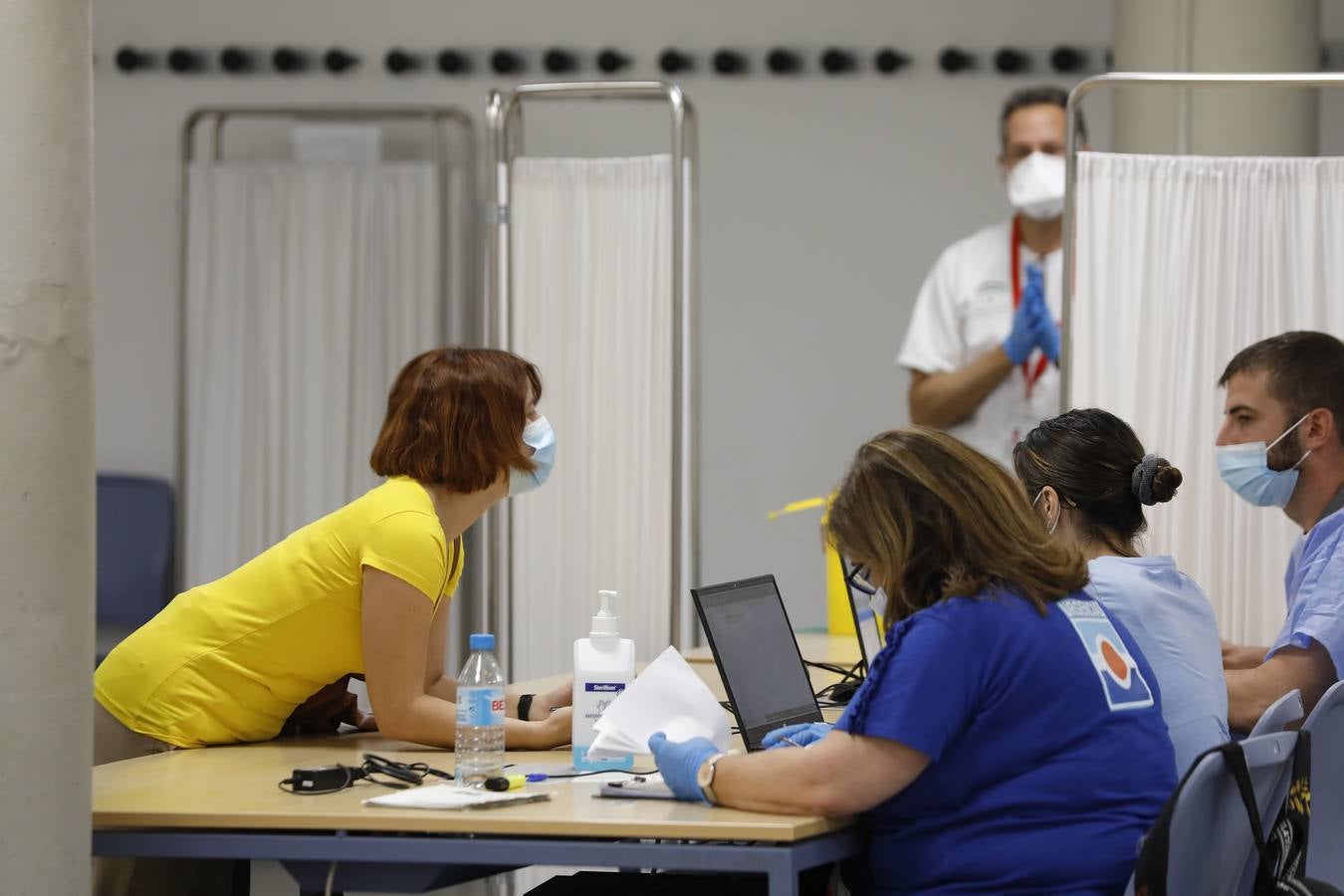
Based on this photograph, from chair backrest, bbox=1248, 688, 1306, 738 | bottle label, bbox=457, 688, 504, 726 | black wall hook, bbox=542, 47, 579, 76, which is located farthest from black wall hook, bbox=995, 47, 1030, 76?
bottle label, bbox=457, 688, 504, 726

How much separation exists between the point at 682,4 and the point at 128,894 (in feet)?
13.0

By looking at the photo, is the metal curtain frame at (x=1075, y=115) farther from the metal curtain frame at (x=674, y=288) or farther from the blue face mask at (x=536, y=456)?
the blue face mask at (x=536, y=456)

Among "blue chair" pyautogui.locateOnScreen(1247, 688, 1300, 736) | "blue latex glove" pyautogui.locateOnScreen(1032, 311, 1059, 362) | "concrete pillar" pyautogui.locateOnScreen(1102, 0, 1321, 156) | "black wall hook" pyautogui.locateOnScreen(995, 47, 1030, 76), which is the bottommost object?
"blue chair" pyautogui.locateOnScreen(1247, 688, 1300, 736)

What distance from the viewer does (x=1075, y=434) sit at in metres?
2.47

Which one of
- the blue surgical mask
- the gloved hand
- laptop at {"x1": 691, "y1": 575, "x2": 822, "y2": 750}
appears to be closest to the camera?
laptop at {"x1": 691, "y1": 575, "x2": 822, "y2": 750}

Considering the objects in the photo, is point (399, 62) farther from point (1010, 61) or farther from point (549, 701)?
point (549, 701)

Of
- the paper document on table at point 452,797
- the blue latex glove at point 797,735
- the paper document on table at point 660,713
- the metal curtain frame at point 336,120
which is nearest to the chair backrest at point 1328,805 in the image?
the blue latex glove at point 797,735

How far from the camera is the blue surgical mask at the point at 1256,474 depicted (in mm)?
3033

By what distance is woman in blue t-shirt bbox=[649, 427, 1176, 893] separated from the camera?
1912mm

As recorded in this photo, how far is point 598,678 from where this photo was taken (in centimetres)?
232

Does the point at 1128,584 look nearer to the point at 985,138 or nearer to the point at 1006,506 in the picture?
the point at 1006,506

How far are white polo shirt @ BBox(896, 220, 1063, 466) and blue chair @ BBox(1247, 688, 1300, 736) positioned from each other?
6.95ft

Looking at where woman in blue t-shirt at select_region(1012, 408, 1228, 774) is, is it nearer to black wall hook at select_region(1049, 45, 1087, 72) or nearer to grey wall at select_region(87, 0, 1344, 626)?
grey wall at select_region(87, 0, 1344, 626)

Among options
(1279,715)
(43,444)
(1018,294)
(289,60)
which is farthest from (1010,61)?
(43,444)
